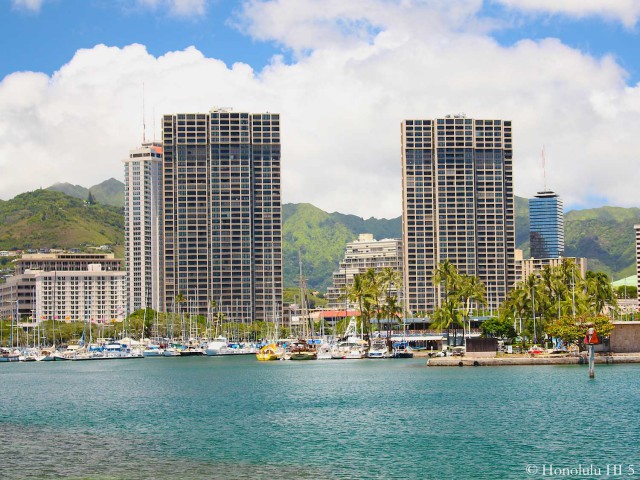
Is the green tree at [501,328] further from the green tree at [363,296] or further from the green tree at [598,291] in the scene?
the green tree at [363,296]

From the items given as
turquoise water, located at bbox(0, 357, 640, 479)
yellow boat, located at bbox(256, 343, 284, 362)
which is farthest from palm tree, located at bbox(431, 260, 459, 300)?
turquoise water, located at bbox(0, 357, 640, 479)

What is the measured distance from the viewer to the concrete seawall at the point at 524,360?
131000 millimetres

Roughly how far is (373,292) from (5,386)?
78.9 m

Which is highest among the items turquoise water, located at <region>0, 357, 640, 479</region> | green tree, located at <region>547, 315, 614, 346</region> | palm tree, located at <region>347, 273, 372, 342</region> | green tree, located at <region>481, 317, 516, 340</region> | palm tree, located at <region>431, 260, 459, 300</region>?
palm tree, located at <region>431, 260, 459, 300</region>

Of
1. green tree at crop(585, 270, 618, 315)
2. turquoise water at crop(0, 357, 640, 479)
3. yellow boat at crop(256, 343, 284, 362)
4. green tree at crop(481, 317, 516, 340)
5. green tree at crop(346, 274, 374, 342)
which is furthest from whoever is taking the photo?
yellow boat at crop(256, 343, 284, 362)

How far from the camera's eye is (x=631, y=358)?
130500 mm

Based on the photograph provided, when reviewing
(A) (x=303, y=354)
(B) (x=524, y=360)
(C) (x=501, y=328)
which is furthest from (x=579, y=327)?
(A) (x=303, y=354)

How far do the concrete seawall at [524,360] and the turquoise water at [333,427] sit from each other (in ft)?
35.8

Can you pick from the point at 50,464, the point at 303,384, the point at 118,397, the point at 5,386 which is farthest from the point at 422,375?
the point at 50,464

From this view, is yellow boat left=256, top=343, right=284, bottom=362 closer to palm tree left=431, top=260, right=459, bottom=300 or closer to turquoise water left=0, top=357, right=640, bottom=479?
palm tree left=431, top=260, right=459, bottom=300

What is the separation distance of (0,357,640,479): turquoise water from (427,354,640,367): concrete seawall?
10.9 m

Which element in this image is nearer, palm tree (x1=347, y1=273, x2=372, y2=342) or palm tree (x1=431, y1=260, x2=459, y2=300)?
palm tree (x1=431, y1=260, x2=459, y2=300)

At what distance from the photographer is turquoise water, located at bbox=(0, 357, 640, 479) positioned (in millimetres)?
51719

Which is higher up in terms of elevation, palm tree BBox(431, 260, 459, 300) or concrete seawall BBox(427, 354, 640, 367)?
palm tree BBox(431, 260, 459, 300)
